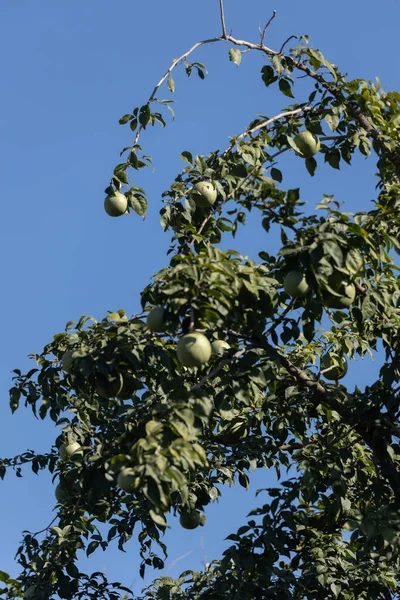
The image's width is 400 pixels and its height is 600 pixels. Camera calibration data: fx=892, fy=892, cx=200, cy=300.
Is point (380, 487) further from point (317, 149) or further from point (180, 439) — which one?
point (317, 149)

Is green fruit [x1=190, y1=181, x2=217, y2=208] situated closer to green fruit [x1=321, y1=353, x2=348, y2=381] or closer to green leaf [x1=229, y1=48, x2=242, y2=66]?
green leaf [x1=229, y1=48, x2=242, y2=66]

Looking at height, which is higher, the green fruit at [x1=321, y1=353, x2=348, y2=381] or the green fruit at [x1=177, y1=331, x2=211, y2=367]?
the green fruit at [x1=321, y1=353, x2=348, y2=381]

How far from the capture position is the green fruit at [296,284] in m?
4.55

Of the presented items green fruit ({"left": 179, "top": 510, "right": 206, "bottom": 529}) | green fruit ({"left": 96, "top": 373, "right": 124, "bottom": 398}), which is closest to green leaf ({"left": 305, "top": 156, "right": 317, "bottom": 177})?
green fruit ({"left": 96, "top": 373, "right": 124, "bottom": 398})

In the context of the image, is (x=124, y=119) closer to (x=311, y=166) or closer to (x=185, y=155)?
(x=185, y=155)

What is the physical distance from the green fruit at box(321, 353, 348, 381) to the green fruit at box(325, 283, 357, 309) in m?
1.87

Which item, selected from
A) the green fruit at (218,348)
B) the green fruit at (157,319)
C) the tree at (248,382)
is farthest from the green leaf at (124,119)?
the green fruit at (157,319)

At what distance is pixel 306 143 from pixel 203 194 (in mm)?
780

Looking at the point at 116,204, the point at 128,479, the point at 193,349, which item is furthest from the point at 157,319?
the point at 116,204

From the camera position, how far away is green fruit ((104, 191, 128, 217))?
584cm

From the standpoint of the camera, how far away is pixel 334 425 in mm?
5785

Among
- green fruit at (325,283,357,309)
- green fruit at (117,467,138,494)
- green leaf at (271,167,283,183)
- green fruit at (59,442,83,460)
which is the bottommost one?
green fruit at (117,467,138,494)

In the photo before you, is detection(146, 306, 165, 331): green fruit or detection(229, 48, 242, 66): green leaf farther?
detection(229, 48, 242, 66): green leaf

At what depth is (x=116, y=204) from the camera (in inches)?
230
